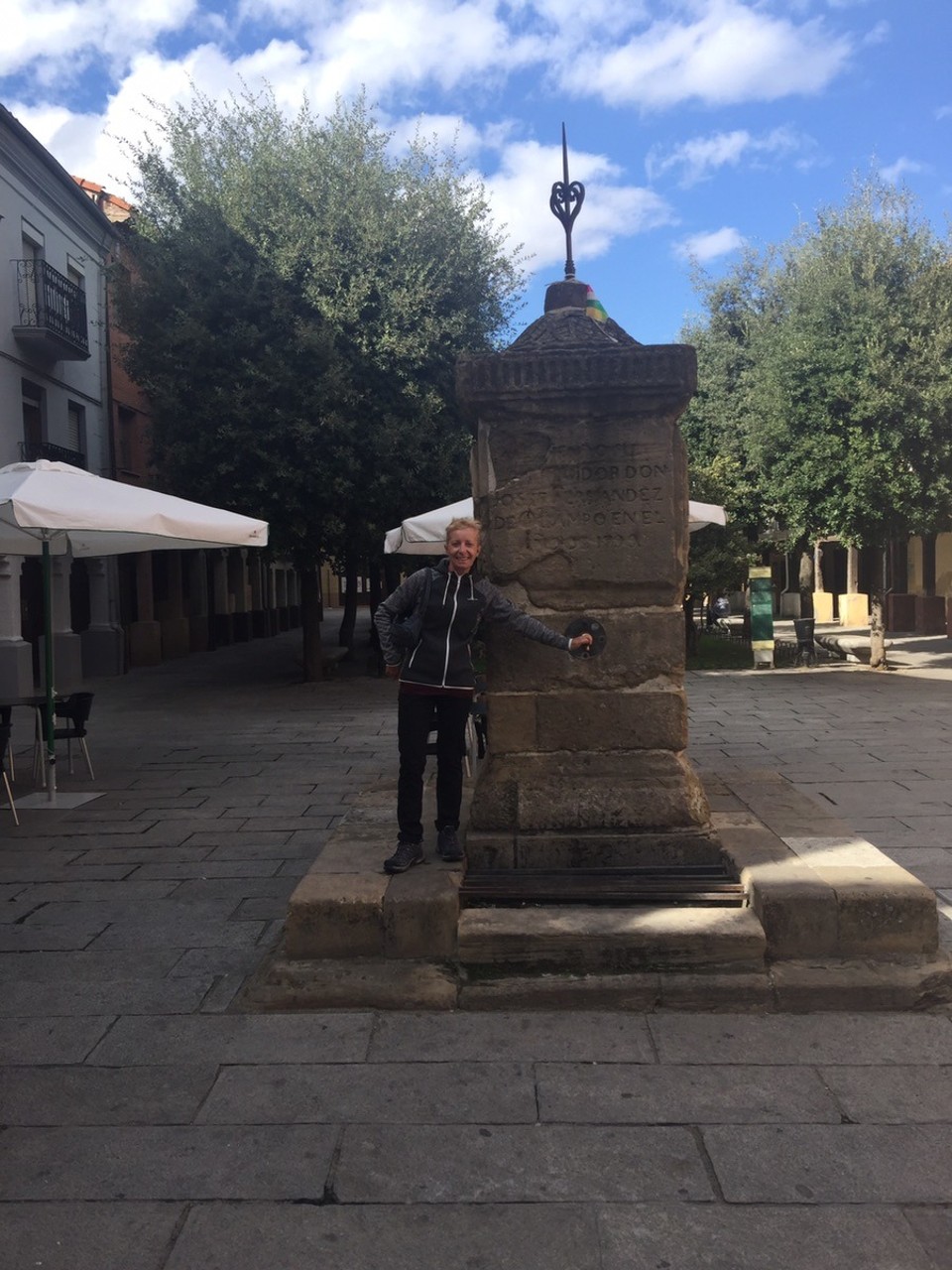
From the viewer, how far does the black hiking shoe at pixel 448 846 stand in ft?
14.8

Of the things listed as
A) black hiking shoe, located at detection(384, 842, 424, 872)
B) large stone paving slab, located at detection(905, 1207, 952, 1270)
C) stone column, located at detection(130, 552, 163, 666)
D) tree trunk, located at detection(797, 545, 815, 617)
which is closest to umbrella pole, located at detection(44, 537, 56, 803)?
black hiking shoe, located at detection(384, 842, 424, 872)

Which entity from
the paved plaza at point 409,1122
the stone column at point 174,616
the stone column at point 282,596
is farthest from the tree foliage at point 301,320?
the stone column at point 282,596

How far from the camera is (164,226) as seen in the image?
1563 centimetres

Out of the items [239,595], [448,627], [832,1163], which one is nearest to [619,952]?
[832,1163]

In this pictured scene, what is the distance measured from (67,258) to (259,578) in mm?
15092

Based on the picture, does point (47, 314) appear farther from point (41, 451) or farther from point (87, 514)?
point (87, 514)

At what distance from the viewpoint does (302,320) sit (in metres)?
14.6

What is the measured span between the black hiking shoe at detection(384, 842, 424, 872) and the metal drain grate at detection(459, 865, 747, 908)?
233 millimetres

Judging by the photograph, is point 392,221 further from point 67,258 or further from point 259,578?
point 259,578

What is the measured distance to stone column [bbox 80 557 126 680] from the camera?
19.5 meters

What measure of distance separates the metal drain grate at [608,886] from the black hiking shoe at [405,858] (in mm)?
233

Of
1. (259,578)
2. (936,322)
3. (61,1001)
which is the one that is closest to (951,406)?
(936,322)

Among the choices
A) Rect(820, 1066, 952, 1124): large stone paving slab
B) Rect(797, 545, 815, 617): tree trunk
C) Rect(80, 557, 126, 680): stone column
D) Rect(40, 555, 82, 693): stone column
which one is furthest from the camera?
Rect(797, 545, 815, 617): tree trunk

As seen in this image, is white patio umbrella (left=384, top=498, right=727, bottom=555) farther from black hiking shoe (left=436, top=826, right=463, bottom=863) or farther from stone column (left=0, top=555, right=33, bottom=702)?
stone column (left=0, top=555, right=33, bottom=702)
